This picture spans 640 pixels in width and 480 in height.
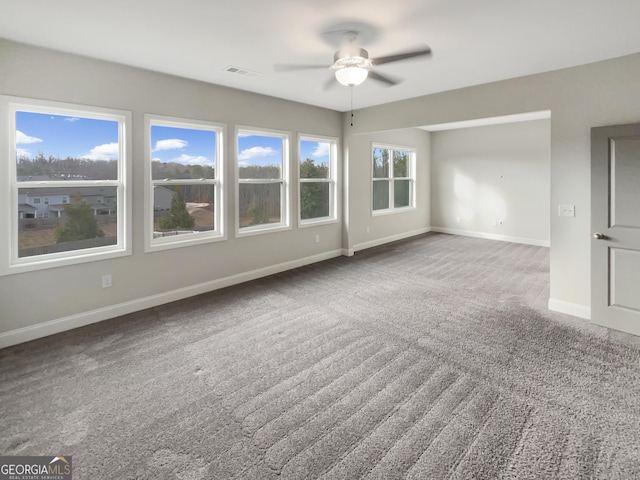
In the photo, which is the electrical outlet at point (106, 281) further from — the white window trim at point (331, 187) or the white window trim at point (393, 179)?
the white window trim at point (393, 179)

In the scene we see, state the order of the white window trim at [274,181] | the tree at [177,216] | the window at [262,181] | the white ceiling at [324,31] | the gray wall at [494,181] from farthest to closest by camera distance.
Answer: the gray wall at [494,181] → the window at [262,181] → the white window trim at [274,181] → the tree at [177,216] → the white ceiling at [324,31]

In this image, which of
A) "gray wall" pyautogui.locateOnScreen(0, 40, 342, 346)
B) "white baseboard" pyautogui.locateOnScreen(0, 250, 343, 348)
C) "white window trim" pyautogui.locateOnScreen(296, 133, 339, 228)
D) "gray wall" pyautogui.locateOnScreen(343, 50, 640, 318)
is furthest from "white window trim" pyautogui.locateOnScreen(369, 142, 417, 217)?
"gray wall" pyautogui.locateOnScreen(343, 50, 640, 318)

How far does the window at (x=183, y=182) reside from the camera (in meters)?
4.24

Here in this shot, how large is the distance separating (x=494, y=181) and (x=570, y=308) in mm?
5166

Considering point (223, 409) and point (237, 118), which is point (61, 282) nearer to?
point (223, 409)

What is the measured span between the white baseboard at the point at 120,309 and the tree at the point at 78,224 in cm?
82

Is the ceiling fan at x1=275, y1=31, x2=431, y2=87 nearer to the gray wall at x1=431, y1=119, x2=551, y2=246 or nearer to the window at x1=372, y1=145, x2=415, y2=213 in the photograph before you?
the window at x1=372, y1=145, x2=415, y2=213

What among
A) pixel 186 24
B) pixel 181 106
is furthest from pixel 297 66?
pixel 181 106

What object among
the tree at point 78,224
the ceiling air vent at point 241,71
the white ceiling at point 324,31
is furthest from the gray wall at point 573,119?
the tree at point 78,224

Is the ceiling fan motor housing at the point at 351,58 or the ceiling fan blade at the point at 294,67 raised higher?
the ceiling fan blade at the point at 294,67

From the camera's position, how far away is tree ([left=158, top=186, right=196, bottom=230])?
445cm

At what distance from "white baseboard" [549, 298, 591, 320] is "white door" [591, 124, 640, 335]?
0.17 m

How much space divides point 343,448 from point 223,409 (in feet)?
2.81

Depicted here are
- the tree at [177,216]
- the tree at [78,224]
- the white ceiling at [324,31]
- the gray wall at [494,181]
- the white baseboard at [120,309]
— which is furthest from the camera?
the gray wall at [494,181]
